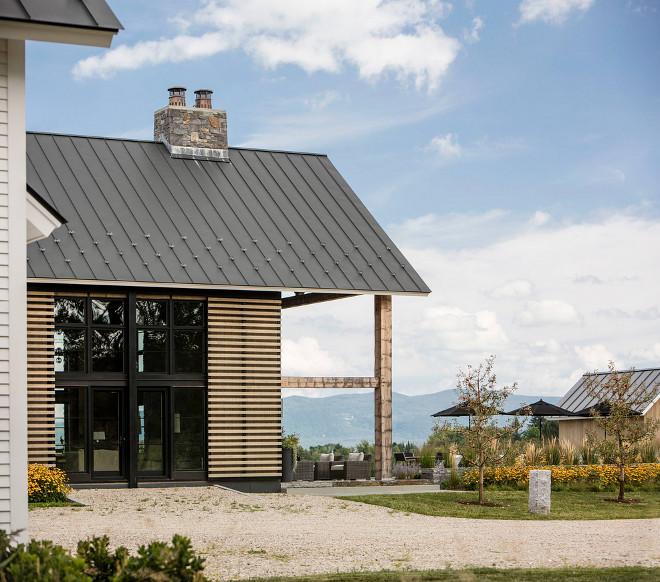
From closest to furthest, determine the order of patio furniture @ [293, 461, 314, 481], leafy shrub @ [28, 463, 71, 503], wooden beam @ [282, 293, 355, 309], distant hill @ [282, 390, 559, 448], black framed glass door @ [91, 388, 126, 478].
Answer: leafy shrub @ [28, 463, 71, 503]
black framed glass door @ [91, 388, 126, 478]
patio furniture @ [293, 461, 314, 481]
wooden beam @ [282, 293, 355, 309]
distant hill @ [282, 390, 559, 448]

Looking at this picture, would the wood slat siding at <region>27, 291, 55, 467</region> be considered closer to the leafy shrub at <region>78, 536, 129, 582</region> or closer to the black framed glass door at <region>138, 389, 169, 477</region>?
the black framed glass door at <region>138, 389, 169, 477</region>

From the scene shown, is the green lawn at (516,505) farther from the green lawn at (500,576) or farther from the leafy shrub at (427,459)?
the green lawn at (500,576)

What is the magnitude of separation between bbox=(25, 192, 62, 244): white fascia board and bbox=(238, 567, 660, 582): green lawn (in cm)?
392

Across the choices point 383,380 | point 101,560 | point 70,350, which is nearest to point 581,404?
point 383,380

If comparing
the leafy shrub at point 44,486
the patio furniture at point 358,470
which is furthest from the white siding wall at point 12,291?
the patio furniture at point 358,470

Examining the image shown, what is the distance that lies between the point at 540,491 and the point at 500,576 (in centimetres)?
643

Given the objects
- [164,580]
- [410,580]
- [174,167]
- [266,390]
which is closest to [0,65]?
[164,580]

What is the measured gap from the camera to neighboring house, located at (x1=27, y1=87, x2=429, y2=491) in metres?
17.5

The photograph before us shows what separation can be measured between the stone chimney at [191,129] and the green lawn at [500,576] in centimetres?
1448

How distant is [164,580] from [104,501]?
10.3 metres

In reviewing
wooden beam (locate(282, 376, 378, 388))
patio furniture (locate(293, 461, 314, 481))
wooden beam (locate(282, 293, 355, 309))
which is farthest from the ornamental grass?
wooden beam (locate(282, 293, 355, 309))

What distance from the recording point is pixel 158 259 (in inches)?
714

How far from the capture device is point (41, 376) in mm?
17109

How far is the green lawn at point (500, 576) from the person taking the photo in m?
8.44
